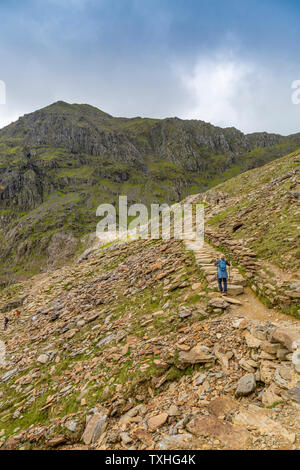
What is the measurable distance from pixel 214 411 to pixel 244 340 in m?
2.73

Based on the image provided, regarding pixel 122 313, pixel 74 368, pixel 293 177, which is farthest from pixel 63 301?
pixel 293 177

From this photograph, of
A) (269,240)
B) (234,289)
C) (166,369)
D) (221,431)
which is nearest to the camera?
(221,431)

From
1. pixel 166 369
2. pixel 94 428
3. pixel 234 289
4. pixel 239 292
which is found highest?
pixel 234 289

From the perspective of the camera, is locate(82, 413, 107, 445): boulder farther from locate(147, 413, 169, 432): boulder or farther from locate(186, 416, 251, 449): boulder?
locate(186, 416, 251, 449): boulder

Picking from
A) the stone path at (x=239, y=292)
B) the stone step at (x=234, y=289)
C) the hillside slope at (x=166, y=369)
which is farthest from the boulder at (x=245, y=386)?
the stone step at (x=234, y=289)

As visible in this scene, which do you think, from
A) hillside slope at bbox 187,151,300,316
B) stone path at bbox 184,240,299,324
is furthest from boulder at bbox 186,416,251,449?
hillside slope at bbox 187,151,300,316

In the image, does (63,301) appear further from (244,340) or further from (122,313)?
(244,340)

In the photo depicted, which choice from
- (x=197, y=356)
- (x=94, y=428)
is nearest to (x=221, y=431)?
(x=197, y=356)

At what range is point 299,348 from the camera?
6.42 m

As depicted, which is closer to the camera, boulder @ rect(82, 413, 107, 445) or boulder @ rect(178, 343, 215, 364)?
boulder @ rect(82, 413, 107, 445)

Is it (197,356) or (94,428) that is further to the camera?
(197,356)

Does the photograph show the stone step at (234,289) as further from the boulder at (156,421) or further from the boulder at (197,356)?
the boulder at (156,421)

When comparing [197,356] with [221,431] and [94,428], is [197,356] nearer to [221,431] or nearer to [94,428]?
[221,431]

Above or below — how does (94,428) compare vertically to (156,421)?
below
